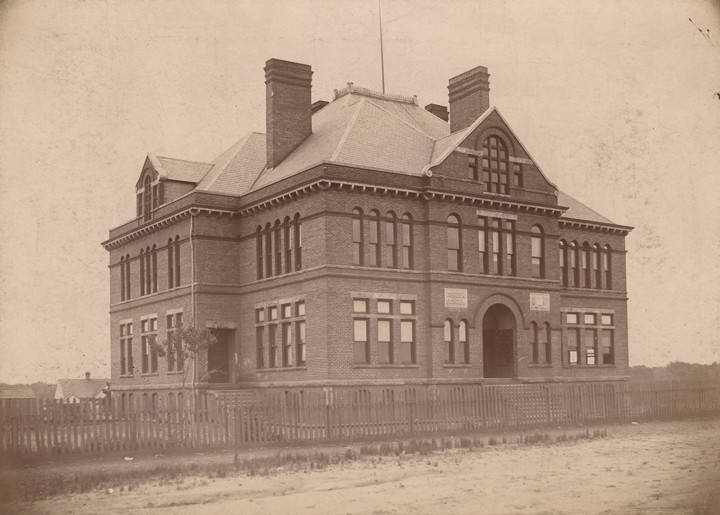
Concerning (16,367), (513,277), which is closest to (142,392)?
(513,277)

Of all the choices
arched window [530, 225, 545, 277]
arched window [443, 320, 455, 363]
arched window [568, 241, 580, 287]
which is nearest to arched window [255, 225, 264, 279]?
arched window [443, 320, 455, 363]

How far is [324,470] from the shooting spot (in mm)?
17234

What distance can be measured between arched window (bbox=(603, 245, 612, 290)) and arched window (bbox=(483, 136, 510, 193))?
33.0ft

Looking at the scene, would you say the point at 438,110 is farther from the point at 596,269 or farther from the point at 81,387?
the point at 81,387

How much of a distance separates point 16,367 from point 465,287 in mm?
19387

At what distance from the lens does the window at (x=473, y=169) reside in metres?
32.6

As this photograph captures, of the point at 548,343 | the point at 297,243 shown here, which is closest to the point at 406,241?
the point at 297,243

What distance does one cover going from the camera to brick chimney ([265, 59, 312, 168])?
34.2m

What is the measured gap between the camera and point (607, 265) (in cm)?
4106

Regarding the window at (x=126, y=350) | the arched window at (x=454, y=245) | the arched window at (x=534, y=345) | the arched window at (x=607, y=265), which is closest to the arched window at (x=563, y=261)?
the arched window at (x=607, y=265)

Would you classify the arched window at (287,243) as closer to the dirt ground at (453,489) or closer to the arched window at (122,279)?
the arched window at (122,279)

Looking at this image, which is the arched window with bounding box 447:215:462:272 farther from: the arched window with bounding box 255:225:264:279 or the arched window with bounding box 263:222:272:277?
the arched window with bounding box 255:225:264:279

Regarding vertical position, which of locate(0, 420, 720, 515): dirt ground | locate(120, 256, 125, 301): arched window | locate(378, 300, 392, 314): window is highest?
locate(120, 256, 125, 301): arched window

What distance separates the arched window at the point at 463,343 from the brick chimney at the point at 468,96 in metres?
8.87
